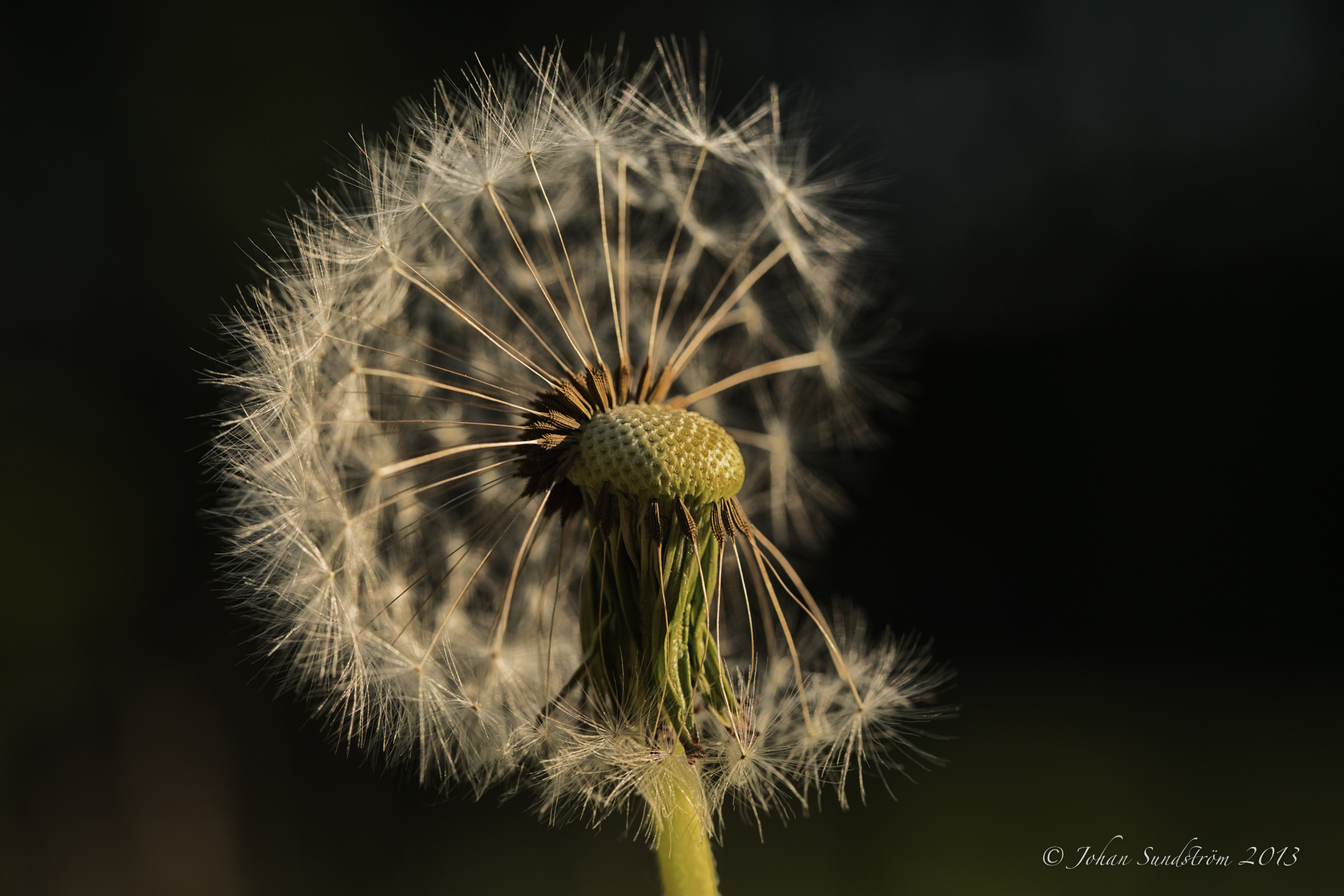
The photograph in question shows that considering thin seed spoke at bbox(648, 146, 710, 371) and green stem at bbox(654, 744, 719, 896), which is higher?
thin seed spoke at bbox(648, 146, 710, 371)

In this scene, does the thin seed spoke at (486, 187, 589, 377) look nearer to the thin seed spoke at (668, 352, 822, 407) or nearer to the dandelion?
the dandelion

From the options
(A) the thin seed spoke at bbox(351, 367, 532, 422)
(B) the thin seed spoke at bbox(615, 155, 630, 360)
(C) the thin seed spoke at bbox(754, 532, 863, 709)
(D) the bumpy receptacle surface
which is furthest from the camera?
(B) the thin seed spoke at bbox(615, 155, 630, 360)

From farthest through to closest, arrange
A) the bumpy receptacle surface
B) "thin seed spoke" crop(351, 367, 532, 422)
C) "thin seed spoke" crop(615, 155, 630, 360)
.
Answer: "thin seed spoke" crop(615, 155, 630, 360) < "thin seed spoke" crop(351, 367, 532, 422) < the bumpy receptacle surface

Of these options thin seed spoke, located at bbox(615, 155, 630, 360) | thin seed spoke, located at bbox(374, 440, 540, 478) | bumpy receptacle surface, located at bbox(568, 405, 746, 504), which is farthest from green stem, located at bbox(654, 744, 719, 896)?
thin seed spoke, located at bbox(615, 155, 630, 360)

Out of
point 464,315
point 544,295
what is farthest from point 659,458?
point 464,315

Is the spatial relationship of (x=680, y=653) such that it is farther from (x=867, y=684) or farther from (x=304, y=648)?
(x=304, y=648)

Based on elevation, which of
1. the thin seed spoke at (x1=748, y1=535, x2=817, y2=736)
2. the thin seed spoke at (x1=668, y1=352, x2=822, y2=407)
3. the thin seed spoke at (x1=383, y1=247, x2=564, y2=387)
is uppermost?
the thin seed spoke at (x1=668, y1=352, x2=822, y2=407)

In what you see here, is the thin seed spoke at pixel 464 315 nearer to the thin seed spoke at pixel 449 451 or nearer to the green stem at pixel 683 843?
the thin seed spoke at pixel 449 451

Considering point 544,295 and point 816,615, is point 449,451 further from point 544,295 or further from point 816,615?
point 816,615
